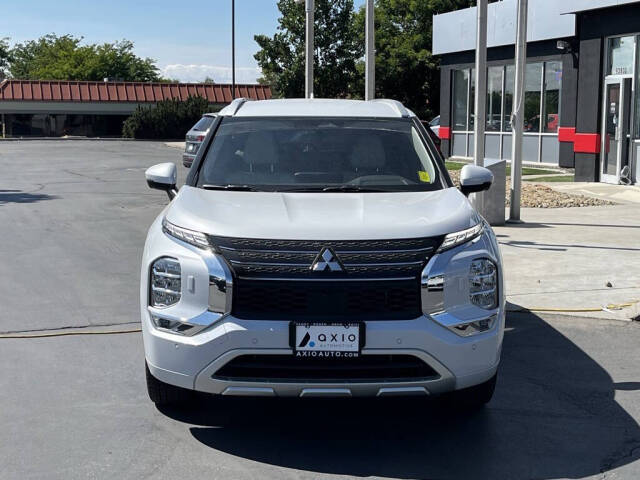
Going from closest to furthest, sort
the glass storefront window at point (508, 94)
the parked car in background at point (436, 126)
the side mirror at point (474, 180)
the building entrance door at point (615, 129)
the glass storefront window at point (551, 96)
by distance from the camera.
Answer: the side mirror at point (474, 180) < the building entrance door at point (615, 129) < the glass storefront window at point (551, 96) < the glass storefront window at point (508, 94) < the parked car in background at point (436, 126)

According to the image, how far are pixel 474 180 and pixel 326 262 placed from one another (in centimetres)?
183

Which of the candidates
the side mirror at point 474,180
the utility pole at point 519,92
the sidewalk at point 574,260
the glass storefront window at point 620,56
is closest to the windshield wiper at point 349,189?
the side mirror at point 474,180

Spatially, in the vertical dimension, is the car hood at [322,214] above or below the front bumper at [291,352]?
above

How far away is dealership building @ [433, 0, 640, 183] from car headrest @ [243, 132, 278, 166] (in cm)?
1547

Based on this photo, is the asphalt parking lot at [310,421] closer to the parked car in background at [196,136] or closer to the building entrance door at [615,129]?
the building entrance door at [615,129]

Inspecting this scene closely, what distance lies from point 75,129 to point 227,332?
191 feet

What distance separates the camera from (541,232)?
12.7 meters

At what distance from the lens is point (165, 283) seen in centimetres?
468

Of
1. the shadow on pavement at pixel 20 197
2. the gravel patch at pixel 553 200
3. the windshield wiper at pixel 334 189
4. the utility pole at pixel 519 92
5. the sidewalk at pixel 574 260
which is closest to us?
the windshield wiper at pixel 334 189

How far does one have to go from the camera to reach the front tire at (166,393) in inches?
197

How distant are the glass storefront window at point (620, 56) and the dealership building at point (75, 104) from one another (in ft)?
133

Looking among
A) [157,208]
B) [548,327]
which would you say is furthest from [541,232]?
[157,208]

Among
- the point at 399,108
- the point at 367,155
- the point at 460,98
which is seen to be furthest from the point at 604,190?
the point at 367,155

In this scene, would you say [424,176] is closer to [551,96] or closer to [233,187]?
[233,187]
